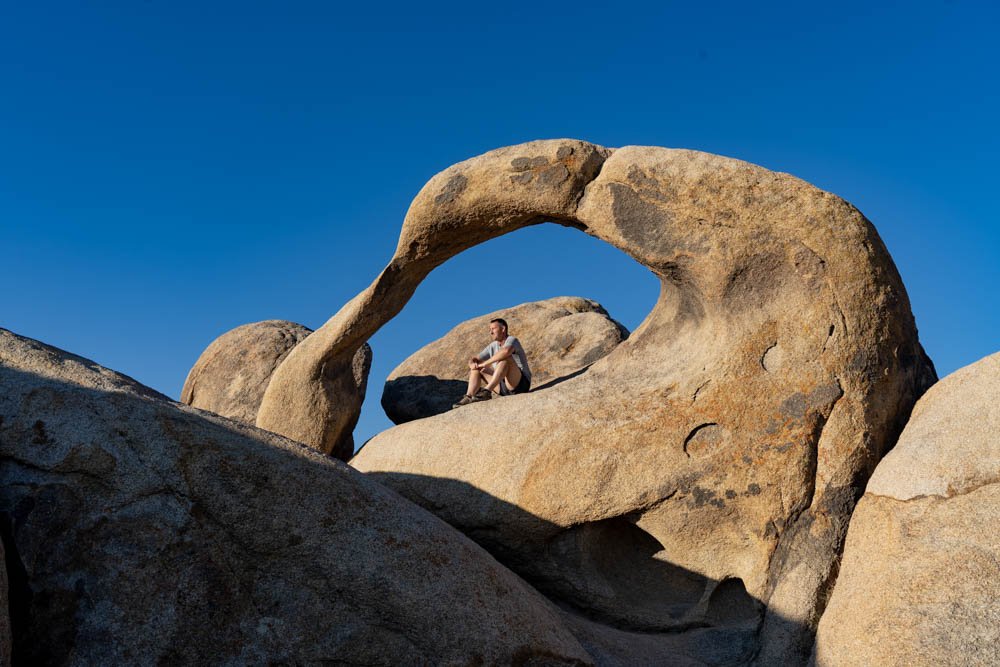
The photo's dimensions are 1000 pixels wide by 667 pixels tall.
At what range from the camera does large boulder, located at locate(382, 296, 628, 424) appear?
381 inches

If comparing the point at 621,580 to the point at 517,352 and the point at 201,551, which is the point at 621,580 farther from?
the point at 201,551

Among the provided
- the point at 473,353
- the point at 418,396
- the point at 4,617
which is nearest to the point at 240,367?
the point at 418,396

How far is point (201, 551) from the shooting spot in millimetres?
3426

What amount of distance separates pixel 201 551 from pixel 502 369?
3950mm

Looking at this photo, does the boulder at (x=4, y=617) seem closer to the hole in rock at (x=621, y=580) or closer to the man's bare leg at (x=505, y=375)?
Answer: the hole in rock at (x=621, y=580)

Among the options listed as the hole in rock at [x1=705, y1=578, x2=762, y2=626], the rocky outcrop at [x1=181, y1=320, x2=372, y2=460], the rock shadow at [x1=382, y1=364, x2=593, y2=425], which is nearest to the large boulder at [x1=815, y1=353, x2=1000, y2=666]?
the hole in rock at [x1=705, y1=578, x2=762, y2=626]

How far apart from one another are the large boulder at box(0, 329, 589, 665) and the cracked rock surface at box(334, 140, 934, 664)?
1.43 m

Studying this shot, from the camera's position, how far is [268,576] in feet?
11.4

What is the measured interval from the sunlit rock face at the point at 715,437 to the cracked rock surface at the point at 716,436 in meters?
0.01

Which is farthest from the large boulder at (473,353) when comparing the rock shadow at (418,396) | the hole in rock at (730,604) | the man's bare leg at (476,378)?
the hole in rock at (730,604)

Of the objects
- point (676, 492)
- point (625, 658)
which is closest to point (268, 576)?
point (625, 658)

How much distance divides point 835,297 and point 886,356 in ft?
1.47

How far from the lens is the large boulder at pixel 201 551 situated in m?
3.27

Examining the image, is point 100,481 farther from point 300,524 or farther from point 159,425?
point 300,524
